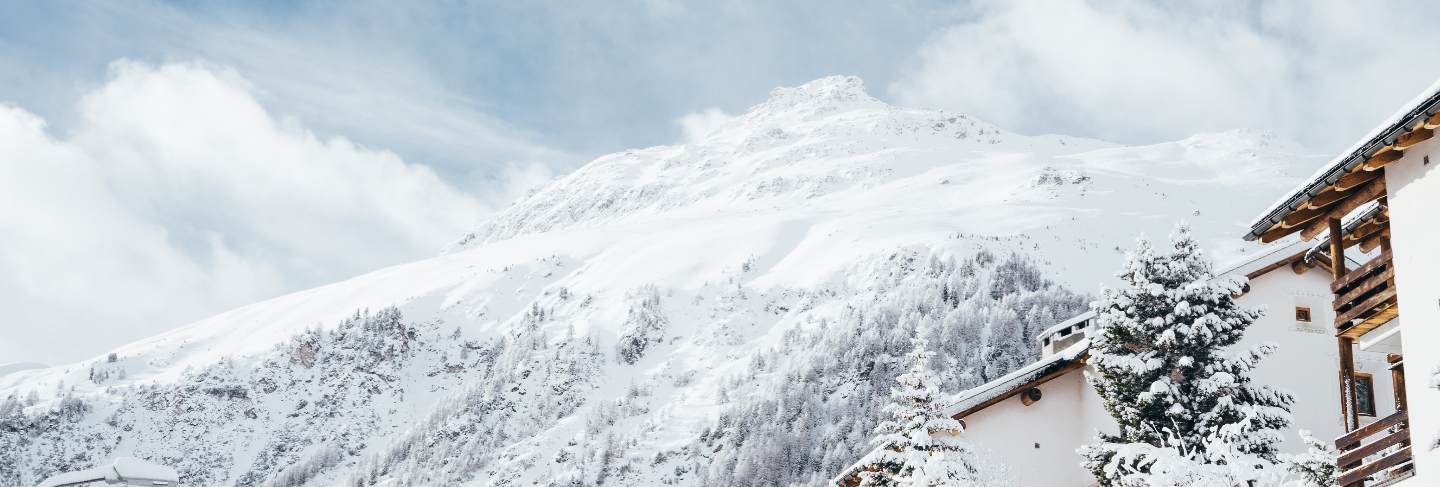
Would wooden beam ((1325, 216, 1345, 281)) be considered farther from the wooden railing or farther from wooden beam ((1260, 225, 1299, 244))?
the wooden railing

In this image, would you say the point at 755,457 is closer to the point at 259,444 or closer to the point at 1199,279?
the point at 259,444

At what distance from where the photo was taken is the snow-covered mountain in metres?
74.5

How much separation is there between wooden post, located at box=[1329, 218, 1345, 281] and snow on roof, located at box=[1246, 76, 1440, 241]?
0.54m

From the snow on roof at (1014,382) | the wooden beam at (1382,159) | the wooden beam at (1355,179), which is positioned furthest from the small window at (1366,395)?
the wooden beam at (1382,159)

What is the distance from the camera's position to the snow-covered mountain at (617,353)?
2933 inches

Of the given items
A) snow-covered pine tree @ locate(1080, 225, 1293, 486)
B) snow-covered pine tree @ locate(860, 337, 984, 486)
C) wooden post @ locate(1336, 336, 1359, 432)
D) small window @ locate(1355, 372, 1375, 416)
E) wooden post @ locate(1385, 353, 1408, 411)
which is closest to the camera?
wooden post @ locate(1336, 336, 1359, 432)

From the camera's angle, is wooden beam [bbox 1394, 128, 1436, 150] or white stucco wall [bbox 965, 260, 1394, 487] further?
white stucco wall [bbox 965, 260, 1394, 487]

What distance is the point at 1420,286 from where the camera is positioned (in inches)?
427

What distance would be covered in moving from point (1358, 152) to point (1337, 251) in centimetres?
184

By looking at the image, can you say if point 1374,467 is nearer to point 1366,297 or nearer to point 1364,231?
point 1366,297

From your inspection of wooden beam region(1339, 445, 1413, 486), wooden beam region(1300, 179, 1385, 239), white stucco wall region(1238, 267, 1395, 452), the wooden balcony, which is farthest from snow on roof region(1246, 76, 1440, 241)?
white stucco wall region(1238, 267, 1395, 452)

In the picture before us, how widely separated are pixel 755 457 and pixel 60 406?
5895 centimetres

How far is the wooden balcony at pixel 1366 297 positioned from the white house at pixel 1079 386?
7.64 m

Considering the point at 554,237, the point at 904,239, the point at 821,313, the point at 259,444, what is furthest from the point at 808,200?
the point at 259,444
